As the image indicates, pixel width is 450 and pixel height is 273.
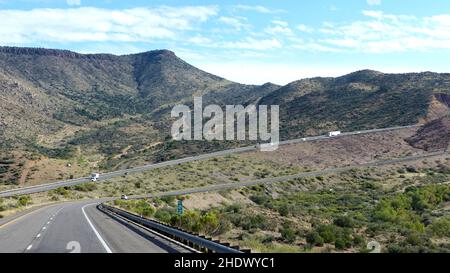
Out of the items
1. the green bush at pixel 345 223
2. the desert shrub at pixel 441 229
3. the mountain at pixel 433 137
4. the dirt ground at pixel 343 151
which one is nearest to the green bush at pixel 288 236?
the green bush at pixel 345 223

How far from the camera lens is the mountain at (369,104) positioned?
385 ft

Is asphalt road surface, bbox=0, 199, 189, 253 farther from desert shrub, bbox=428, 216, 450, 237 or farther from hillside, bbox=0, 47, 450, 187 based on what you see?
hillside, bbox=0, 47, 450, 187

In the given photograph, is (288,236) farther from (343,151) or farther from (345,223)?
(343,151)

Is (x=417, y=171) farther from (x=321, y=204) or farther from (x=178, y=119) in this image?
(x=178, y=119)

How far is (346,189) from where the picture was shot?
6128 cm

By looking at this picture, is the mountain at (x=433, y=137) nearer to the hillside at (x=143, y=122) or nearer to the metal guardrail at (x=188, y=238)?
the hillside at (x=143, y=122)

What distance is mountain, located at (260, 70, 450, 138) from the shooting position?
385 ft

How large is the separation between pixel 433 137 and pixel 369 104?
41637 mm

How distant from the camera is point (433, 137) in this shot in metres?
91.8

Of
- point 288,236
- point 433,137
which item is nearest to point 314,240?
point 288,236

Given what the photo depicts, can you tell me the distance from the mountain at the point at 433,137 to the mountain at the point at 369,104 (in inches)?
474

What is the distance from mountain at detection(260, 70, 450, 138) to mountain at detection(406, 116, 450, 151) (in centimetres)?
1205
